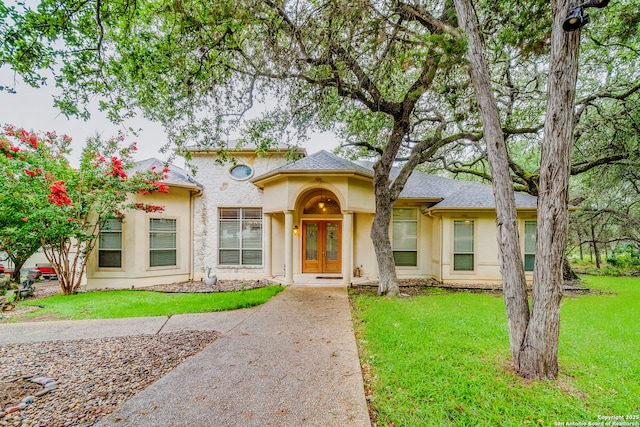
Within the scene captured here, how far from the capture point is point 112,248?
980cm

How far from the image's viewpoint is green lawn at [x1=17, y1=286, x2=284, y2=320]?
6.56 m

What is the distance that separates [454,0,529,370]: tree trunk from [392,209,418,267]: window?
8.01m

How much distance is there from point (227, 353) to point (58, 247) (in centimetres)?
843

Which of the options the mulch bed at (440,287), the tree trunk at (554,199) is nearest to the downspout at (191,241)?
the mulch bed at (440,287)

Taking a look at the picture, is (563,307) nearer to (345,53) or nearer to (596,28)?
(596,28)

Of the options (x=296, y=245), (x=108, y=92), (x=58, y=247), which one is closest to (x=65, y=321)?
(x=58, y=247)

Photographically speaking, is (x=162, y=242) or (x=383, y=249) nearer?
(x=383, y=249)

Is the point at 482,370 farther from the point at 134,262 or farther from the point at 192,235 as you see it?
the point at 134,262

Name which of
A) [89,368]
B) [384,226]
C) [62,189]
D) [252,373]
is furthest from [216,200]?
[252,373]

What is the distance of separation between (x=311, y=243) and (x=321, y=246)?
473 millimetres

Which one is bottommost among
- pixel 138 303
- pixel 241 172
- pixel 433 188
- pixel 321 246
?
pixel 138 303

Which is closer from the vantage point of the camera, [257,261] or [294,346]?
[294,346]

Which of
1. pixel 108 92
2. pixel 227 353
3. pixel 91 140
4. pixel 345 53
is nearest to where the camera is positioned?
pixel 227 353

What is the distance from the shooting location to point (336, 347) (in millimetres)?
4387
